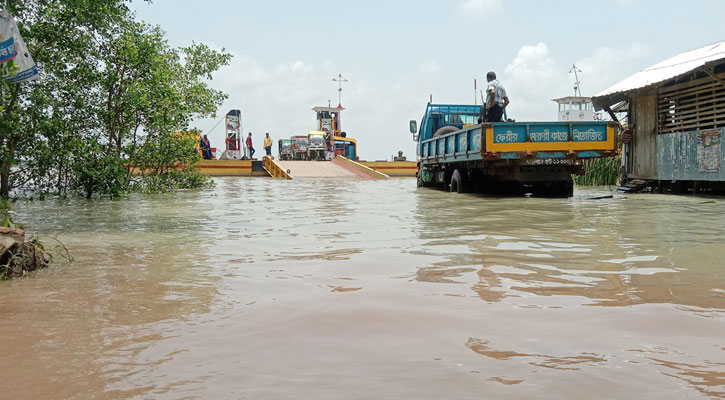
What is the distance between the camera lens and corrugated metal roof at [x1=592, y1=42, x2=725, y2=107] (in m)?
13.3

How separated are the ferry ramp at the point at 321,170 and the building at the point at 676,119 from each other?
1378cm

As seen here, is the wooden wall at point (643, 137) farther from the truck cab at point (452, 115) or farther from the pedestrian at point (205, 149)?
the pedestrian at point (205, 149)

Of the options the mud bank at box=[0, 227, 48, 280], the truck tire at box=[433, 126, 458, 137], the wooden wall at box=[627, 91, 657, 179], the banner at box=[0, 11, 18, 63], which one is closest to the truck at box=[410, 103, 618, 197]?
the truck tire at box=[433, 126, 458, 137]

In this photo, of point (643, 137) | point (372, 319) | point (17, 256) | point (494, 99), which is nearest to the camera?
point (372, 319)

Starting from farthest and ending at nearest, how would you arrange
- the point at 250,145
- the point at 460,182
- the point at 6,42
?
the point at 250,145
the point at 460,182
the point at 6,42

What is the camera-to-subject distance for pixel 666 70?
14.8 m

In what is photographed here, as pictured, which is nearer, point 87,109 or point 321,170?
point 87,109

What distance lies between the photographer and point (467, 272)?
13.7 ft

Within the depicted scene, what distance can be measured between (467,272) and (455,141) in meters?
10.4

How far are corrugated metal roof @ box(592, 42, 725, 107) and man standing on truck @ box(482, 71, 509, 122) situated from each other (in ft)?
12.4

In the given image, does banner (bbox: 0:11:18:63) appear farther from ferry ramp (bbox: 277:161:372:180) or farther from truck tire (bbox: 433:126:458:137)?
ferry ramp (bbox: 277:161:372:180)

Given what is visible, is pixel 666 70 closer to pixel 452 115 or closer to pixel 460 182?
pixel 452 115

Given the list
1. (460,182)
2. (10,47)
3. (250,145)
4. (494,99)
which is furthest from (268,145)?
(10,47)

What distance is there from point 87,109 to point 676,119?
13818mm
